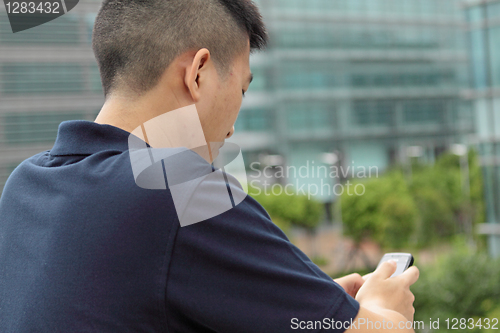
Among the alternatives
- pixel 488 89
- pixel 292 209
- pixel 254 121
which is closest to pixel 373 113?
pixel 254 121

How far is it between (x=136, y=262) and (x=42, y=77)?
104 inches

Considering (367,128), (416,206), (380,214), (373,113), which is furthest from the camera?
(373,113)

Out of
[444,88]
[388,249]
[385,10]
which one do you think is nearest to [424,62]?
[444,88]

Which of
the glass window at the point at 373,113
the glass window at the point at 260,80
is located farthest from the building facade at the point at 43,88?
the glass window at the point at 373,113

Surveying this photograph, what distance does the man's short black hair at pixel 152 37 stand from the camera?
1.82 feet

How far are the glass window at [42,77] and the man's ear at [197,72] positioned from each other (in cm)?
207

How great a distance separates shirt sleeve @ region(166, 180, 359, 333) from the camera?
42cm

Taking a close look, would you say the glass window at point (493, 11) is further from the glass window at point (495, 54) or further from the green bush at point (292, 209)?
the green bush at point (292, 209)

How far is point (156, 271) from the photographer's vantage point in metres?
0.42

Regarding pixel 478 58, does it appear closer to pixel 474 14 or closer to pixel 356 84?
pixel 474 14

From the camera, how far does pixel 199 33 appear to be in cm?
57

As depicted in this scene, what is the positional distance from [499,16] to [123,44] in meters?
5.99

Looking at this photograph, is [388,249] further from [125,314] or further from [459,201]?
[125,314]

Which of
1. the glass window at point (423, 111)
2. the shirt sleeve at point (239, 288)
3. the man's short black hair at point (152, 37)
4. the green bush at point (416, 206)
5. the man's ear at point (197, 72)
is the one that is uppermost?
the man's short black hair at point (152, 37)
